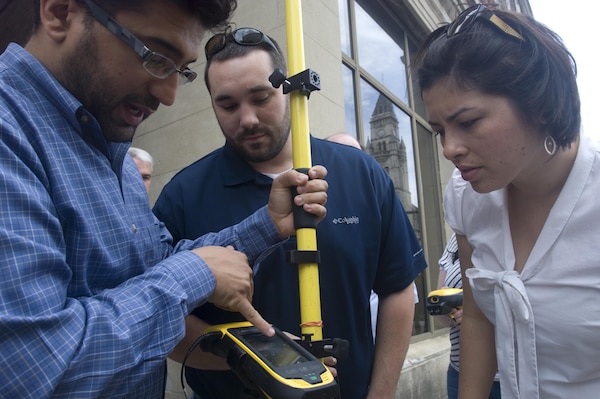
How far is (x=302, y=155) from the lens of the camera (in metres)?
1.31

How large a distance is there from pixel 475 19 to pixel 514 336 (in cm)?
104

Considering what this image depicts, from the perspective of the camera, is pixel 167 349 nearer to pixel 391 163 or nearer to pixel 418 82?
pixel 418 82

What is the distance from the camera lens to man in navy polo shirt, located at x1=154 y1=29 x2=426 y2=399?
158 centimetres

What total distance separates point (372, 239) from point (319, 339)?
1.81 feet

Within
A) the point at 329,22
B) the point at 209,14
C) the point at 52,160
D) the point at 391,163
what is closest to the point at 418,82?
the point at 209,14

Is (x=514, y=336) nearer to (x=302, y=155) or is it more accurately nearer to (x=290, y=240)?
(x=290, y=240)

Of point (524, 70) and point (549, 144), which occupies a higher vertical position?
point (524, 70)

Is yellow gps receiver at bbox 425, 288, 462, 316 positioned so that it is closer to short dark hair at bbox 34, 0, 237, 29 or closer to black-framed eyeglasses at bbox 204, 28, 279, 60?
black-framed eyeglasses at bbox 204, 28, 279, 60

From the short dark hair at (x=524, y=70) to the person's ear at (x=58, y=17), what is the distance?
3.64 ft

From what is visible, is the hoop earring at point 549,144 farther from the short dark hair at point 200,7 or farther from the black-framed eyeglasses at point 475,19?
the short dark hair at point 200,7

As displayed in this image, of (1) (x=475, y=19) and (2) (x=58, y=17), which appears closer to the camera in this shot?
(2) (x=58, y=17)

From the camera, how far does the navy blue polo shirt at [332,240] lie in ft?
5.12

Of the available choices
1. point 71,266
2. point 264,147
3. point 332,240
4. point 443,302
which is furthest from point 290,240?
point 443,302

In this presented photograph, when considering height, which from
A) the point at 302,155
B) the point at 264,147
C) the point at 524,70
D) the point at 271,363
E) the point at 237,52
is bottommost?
the point at 271,363
